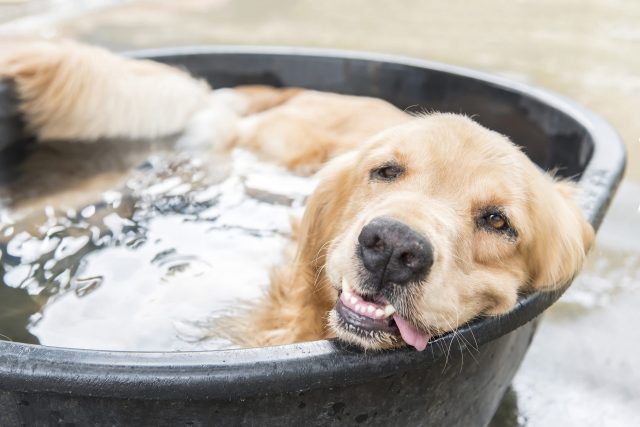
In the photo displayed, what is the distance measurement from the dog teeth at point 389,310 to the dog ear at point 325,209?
2.02ft

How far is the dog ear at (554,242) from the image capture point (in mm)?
2121

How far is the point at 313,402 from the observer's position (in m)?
1.54

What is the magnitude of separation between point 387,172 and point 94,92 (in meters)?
2.39

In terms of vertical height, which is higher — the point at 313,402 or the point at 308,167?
the point at 313,402

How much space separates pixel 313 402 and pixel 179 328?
1149 mm

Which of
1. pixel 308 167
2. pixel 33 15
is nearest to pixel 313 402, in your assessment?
pixel 308 167

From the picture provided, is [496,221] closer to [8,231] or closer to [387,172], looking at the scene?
[387,172]

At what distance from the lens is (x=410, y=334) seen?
1.71m

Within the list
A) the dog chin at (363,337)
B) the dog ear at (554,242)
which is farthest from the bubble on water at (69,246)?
the dog ear at (554,242)

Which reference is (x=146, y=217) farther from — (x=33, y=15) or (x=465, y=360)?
(x=33, y=15)

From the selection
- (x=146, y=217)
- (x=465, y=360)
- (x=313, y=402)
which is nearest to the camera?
(x=313, y=402)

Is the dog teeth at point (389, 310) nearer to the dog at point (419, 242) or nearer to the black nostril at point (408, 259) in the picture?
the dog at point (419, 242)

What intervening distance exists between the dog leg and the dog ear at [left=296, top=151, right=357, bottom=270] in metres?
1.93

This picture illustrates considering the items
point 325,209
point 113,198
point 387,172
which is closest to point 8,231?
point 113,198
